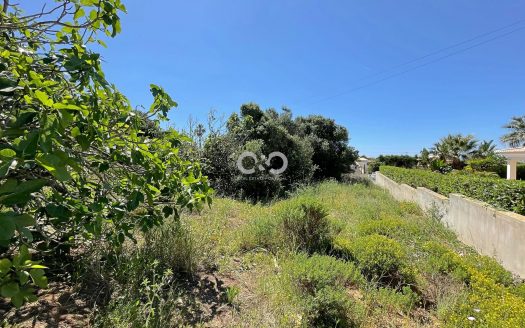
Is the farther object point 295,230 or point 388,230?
point 388,230

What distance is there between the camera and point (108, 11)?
6.05 feet

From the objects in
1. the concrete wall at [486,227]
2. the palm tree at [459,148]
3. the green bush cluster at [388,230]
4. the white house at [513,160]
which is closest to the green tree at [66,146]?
the green bush cluster at [388,230]

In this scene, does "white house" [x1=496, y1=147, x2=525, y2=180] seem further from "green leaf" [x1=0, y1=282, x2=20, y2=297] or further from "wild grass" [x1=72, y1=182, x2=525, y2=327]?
"green leaf" [x1=0, y1=282, x2=20, y2=297]

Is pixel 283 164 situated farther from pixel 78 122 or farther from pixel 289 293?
pixel 78 122

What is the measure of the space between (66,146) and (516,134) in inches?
1658

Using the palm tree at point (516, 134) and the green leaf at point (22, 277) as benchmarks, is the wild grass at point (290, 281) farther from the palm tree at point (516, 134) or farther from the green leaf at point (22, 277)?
the palm tree at point (516, 134)

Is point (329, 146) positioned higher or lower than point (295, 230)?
higher

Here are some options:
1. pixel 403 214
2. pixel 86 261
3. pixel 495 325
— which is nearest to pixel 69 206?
pixel 86 261

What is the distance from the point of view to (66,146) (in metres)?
1.83

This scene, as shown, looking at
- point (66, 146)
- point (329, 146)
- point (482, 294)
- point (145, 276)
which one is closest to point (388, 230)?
point (482, 294)

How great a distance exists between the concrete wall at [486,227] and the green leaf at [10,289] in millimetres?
5523

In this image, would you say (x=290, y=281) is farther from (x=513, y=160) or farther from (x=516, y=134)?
(x=516, y=134)

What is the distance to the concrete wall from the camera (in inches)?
175

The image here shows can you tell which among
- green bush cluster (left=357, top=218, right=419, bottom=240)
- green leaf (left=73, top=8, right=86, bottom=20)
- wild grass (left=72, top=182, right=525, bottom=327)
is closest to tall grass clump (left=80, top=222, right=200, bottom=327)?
wild grass (left=72, top=182, right=525, bottom=327)
